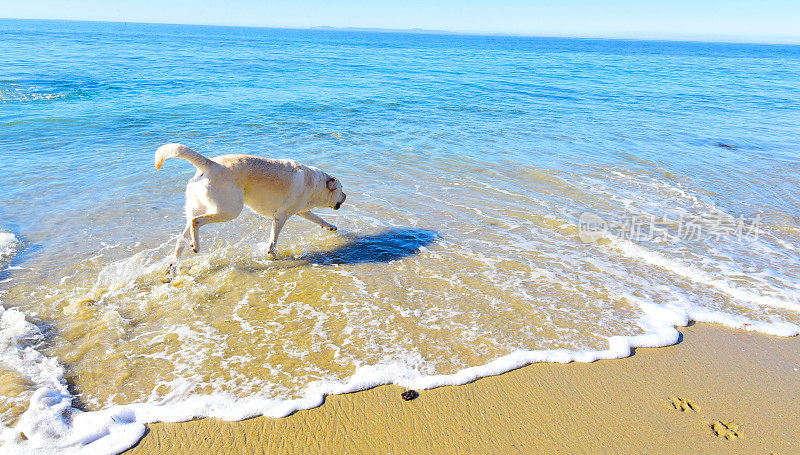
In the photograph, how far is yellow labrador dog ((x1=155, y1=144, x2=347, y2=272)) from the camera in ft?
17.8

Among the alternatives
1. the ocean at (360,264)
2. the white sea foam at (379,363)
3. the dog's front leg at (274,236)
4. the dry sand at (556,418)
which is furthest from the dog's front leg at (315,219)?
the dry sand at (556,418)

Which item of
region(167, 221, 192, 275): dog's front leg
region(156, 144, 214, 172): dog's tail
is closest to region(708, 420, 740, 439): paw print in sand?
region(156, 144, 214, 172): dog's tail

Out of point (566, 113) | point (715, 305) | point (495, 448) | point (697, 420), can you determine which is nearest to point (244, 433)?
point (495, 448)

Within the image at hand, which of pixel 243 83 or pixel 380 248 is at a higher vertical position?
pixel 243 83

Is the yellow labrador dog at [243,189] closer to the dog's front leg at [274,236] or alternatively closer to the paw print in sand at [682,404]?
the dog's front leg at [274,236]

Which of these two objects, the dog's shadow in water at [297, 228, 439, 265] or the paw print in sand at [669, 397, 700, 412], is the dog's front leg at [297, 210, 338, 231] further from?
the paw print in sand at [669, 397, 700, 412]

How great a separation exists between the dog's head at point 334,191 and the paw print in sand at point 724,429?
493cm

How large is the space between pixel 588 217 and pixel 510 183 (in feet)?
6.51

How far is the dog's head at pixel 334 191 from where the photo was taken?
6.67m

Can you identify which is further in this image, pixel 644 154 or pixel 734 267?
pixel 644 154

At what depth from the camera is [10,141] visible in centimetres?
1127

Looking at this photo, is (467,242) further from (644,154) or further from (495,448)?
(644,154)

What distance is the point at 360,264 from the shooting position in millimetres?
6184

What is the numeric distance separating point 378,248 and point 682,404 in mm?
4004
